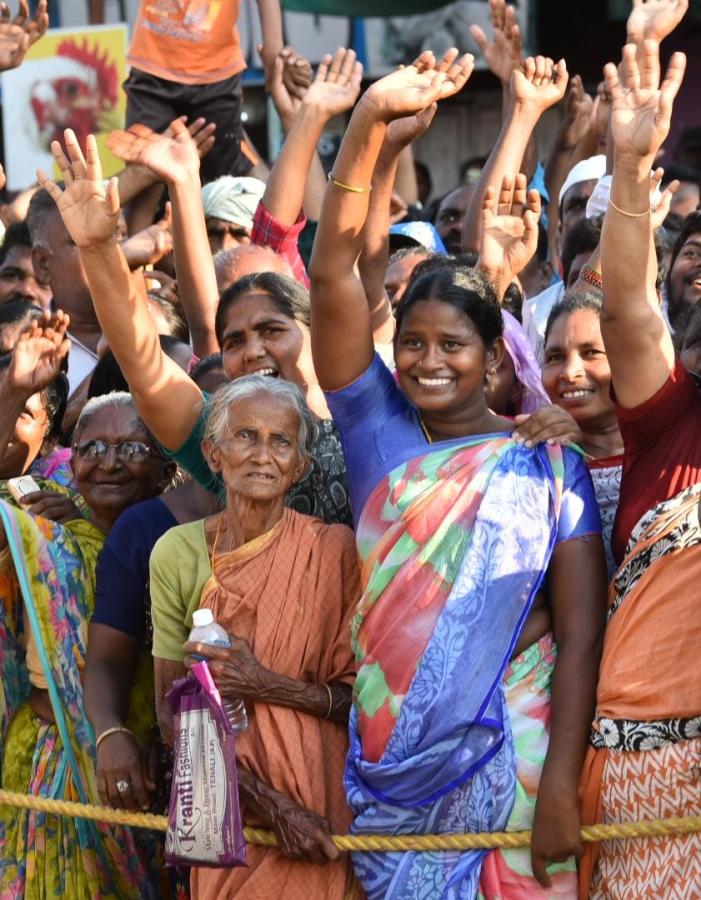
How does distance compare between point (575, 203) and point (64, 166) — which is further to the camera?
point (575, 203)

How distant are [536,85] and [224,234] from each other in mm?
1476

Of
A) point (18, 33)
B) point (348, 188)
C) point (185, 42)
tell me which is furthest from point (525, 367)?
point (185, 42)

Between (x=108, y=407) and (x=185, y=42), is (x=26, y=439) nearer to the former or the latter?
(x=108, y=407)

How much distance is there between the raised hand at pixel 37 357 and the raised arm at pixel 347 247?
1.25m

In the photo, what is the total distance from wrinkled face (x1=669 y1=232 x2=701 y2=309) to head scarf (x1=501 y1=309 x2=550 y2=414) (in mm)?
927

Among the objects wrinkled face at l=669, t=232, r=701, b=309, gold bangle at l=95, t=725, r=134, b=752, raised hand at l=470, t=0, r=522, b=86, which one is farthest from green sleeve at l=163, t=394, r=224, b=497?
raised hand at l=470, t=0, r=522, b=86

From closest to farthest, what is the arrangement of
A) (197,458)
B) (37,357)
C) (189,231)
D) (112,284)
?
(112,284)
(197,458)
(37,357)
(189,231)

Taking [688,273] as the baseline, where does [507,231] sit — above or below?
above

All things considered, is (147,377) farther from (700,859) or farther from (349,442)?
(700,859)

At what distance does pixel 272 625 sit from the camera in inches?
145

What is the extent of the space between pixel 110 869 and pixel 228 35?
14.0 ft

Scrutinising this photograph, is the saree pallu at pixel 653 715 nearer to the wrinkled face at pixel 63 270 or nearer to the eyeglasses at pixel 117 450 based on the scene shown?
the eyeglasses at pixel 117 450

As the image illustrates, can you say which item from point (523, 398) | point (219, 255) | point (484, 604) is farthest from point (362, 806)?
point (219, 255)

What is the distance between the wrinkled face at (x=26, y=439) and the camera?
4.75 metres
